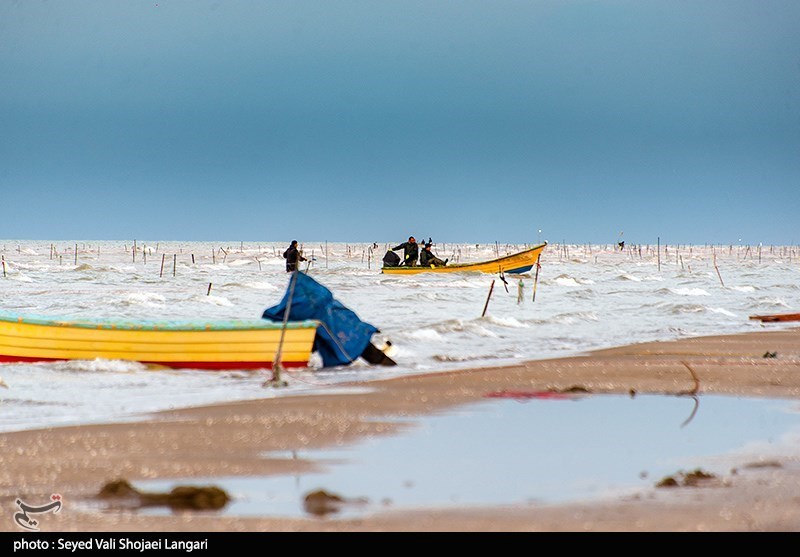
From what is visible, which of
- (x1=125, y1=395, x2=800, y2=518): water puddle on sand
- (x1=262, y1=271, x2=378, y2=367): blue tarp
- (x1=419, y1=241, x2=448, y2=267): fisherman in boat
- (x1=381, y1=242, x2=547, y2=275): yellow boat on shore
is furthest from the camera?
(x1=381, y1=242, x2=547, y2=275): yellow boat on shore

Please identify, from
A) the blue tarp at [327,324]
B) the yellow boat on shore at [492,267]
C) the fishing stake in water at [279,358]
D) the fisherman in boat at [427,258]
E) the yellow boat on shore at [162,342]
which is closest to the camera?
the fishing stake in water at [279,358]

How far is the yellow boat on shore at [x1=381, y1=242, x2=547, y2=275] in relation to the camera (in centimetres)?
3712

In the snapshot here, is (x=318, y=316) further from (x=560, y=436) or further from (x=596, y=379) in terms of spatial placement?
(x=560, y=436)

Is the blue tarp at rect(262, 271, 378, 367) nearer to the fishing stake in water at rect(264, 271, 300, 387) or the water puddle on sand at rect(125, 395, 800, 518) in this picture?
the fishing stake in water at rect(264, 271, 300, 387)

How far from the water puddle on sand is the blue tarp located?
4.11 metres

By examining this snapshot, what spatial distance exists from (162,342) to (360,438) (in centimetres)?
662

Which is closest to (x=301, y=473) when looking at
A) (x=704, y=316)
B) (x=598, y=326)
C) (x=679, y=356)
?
(x=679, y=356)

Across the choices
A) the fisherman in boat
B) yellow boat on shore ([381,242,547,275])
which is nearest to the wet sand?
the fisherman in boat

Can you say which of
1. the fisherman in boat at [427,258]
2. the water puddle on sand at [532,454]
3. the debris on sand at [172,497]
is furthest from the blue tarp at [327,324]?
the fisherman in boat at [427,258]

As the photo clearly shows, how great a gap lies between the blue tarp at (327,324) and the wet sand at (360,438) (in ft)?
4.90

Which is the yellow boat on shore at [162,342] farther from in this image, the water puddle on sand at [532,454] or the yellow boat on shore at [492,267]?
the yellow boat on shore at [492,267]

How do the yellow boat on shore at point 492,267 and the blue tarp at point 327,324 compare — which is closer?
the blue tarp at point 327,324

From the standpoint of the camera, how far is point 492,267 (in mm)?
42625

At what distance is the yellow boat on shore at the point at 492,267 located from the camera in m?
37.1
